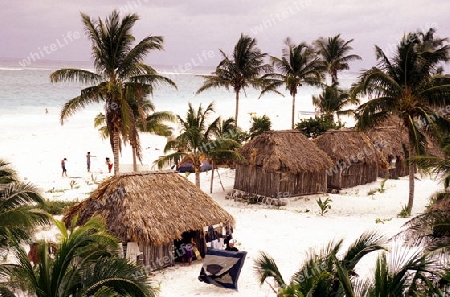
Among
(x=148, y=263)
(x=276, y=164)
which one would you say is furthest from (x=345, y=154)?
(x=148, y=263)

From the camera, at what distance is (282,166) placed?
20.5 metres

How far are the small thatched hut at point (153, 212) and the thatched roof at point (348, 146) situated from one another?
11.6 m

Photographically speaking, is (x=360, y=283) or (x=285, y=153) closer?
(x=360, y=283)

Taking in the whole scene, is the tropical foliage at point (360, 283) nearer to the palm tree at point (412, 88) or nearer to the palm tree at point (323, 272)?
the palm tree at point (323, 272)

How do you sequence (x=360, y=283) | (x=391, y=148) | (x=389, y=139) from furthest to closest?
(x=389, y=139), (x=391, y=148), (x=360, y=283)

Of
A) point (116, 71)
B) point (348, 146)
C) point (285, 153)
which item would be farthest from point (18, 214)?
point (348, 146)

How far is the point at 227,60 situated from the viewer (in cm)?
2909

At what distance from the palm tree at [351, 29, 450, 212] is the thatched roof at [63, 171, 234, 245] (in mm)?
8166

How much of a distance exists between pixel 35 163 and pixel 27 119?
24519 millimetres

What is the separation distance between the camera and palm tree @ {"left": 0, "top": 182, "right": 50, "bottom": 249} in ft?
25.0

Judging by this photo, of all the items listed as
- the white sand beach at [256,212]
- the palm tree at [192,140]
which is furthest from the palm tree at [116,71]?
the white sand beach at [256,212]

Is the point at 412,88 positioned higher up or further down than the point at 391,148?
higher up

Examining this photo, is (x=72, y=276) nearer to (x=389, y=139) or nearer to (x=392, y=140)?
(x=389, y=139)

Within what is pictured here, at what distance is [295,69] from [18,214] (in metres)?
25.0
